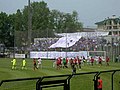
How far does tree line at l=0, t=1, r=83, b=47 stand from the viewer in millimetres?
113312

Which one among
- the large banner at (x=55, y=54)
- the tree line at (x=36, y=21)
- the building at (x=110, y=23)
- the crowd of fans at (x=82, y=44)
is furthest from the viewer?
the building at (x=110, y=23)

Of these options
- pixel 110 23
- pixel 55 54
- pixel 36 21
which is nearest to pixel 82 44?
pixel 55 54

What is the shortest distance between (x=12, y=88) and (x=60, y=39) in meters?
67.2

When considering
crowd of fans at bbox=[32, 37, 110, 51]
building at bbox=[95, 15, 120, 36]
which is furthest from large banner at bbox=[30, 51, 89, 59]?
building at bbox=[95, 15, 120, 36]

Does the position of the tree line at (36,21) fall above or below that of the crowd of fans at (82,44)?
above

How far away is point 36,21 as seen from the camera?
12344 cm

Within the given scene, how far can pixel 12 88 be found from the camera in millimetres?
8633

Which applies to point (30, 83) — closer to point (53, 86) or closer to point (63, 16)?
point (53, 86)

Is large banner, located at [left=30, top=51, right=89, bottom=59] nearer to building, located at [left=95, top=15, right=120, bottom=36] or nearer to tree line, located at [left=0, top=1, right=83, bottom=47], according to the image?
tree line, located at [left=0, top=1, right=83, bottom=47]

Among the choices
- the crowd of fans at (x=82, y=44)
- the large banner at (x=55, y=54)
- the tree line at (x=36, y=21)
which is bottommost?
the large banner at (x=55, y=54)

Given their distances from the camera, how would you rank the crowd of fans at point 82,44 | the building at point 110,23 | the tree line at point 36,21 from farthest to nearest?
1. the building at point 110,23
2. the tree line at point 36,21
3. the crowd of fans at point 82,44

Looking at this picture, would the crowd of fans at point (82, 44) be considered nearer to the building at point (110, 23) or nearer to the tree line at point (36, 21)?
the tree line at point (36, 21)

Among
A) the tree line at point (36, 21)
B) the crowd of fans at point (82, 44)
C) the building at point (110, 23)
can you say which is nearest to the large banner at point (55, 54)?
the crowd of fans at point (82, 44)

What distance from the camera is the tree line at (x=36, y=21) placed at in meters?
113
